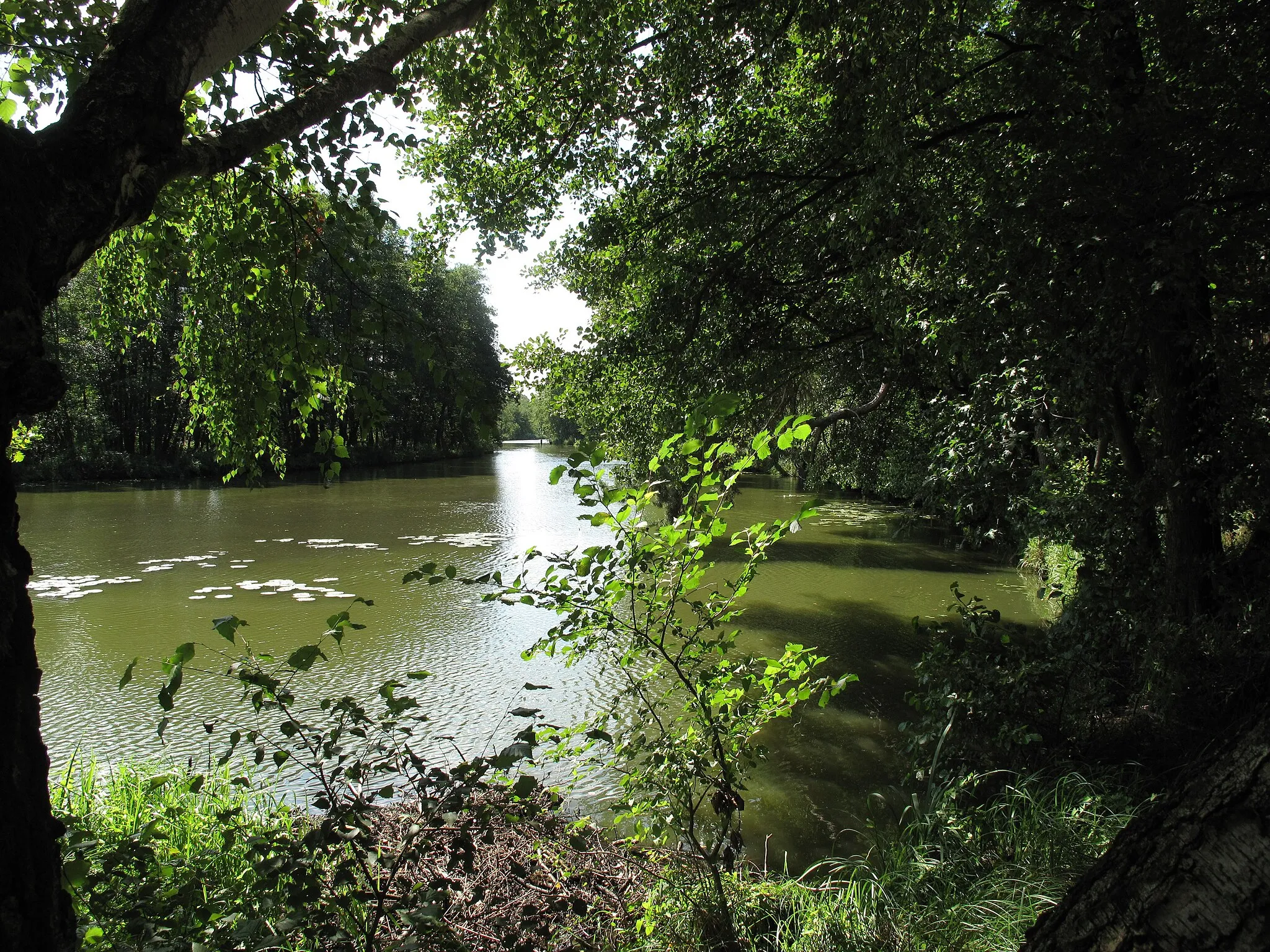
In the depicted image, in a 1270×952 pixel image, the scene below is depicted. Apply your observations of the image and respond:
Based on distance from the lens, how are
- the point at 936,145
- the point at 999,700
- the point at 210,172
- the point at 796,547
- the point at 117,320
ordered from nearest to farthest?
1. the point at 210,172
2. the point at 117,320
3. the point at 999,700
4. the point at 936,145
5. the point at 796,547

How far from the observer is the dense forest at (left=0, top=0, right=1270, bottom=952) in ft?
4.35

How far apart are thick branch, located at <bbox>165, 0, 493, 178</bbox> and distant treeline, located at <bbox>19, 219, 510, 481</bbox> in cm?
30

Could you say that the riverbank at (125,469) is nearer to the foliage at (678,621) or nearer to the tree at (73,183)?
the foliage at (678,621)

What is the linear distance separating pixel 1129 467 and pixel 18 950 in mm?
5433

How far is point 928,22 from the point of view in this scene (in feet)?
11.6

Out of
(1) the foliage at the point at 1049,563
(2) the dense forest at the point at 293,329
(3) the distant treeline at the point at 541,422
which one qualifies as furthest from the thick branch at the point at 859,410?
(2) the dense forest at the point at 293,329

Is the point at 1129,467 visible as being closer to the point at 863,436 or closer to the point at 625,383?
the point at 625,383

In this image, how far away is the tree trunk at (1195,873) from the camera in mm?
823

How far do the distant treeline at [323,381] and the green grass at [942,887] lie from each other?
2.24 meters

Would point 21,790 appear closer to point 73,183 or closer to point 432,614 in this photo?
point 73,183

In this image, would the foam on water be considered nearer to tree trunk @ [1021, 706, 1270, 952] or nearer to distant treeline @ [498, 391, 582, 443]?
A: distant treeline @ [498, 391, 582, 443]

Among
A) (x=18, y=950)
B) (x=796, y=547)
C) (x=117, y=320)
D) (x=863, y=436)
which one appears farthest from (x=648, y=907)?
(x=796, y=547)

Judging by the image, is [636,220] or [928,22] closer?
[928,22]

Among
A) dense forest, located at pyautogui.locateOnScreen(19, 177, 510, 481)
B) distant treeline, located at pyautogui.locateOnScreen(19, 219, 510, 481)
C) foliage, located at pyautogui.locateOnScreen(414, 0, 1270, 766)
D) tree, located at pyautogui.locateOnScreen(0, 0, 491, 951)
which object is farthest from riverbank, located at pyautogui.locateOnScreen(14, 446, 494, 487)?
tree, located at pyautogui.locateOnScreen(0, 0, 491, 951)
